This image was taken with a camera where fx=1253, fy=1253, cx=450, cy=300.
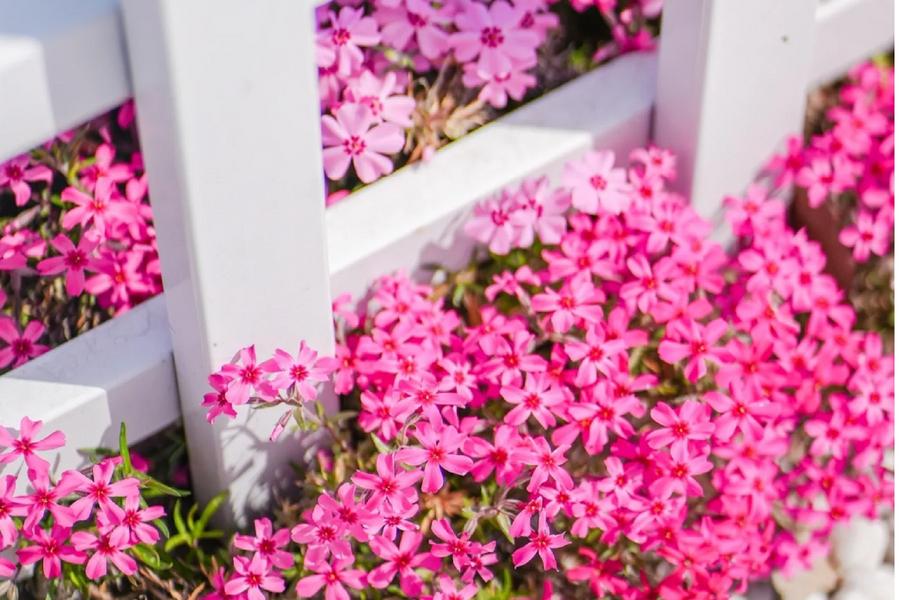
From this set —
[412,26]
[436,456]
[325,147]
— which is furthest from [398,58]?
[436,456]

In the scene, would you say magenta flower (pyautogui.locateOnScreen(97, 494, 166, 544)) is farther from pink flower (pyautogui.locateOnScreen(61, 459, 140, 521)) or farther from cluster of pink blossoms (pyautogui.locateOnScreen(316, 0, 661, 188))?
cluster of pink blossoms (pyautogui.locateOnScreen(316, 0, 661, 188))

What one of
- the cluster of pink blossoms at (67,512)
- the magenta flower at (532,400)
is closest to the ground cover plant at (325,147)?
the cluster of pink blossoms at (67,512)

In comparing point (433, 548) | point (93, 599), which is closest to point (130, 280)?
point (93, 599)

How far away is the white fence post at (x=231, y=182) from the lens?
1448 millimetres

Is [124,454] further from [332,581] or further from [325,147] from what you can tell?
[325,147]

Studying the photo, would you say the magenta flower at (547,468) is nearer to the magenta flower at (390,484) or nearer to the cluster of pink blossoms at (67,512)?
the magenta flower at (390,484)

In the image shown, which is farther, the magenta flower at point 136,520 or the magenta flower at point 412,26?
the magenta flower at point 412,26

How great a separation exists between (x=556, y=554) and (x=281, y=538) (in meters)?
0.51

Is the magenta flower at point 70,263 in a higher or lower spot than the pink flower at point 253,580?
higher

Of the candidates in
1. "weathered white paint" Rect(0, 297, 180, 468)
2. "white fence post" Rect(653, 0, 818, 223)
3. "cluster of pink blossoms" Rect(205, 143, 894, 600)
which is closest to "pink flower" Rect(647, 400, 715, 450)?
"cluster of pink blossoms" Rect(205, 143, 894, 600)

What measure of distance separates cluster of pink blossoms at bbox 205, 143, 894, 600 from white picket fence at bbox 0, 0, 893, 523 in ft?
0.27

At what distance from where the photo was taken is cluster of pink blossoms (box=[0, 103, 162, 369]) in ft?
5.90

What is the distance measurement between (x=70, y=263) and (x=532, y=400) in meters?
0.69

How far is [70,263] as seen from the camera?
1.78 meters
